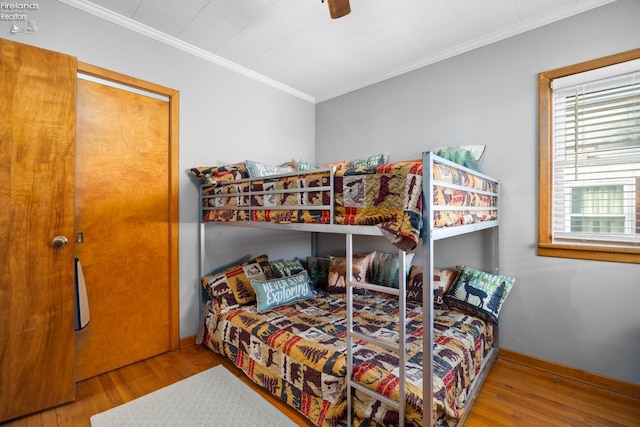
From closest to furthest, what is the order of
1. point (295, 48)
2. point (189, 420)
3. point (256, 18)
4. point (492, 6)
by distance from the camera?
point (189, 420) < point (492, 6) < point (256, 18) < point (295, 48)

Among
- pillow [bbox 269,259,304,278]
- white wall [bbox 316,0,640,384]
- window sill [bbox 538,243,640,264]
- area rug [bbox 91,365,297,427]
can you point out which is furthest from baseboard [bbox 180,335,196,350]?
window sill [bbox 538,243,640,264]

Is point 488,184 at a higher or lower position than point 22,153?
lower

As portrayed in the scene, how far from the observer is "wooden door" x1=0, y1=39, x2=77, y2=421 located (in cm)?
158

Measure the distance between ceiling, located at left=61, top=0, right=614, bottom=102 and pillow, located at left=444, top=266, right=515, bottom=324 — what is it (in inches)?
74.9

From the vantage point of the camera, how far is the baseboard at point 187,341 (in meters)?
2.42

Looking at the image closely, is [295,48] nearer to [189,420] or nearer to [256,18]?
[256,18]

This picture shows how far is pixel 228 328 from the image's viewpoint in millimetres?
2129

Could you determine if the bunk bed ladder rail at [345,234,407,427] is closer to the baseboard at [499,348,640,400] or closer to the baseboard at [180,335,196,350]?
the baseboard at [499,348,640,400]

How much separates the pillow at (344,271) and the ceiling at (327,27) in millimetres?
1875

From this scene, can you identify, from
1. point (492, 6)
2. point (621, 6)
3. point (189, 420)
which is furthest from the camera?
point (492, 6)

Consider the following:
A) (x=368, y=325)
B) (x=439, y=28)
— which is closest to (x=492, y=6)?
(x=439, y=28)

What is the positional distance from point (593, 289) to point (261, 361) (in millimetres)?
2296
